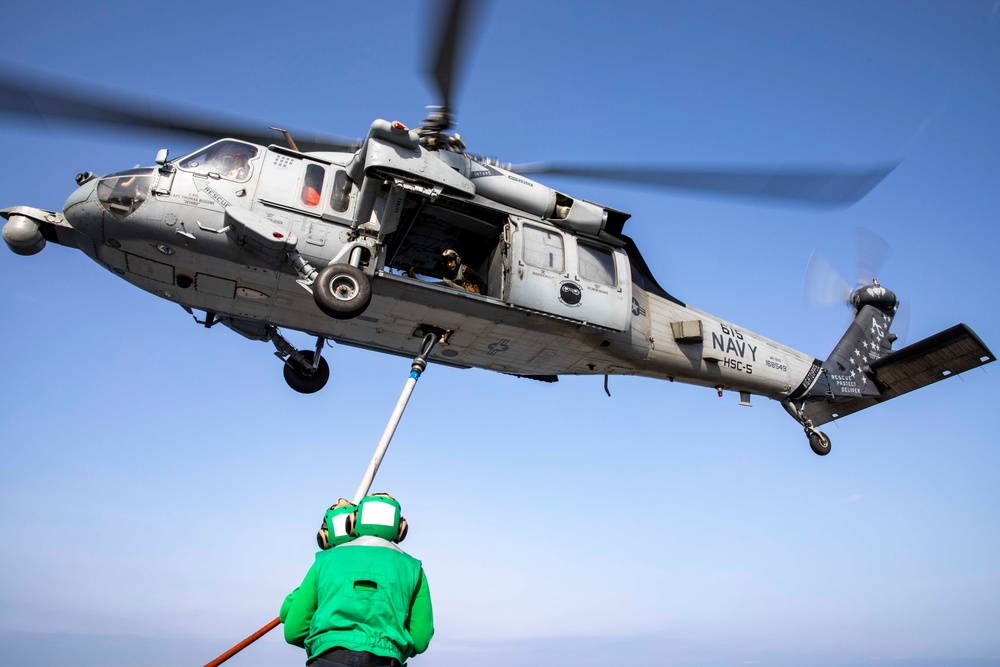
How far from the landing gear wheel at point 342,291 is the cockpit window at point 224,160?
1.66 metres

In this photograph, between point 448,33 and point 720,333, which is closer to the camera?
point 448,33

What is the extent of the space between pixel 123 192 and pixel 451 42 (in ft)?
14.3

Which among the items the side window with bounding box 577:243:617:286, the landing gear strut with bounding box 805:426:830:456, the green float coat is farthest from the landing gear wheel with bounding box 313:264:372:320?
the landing gear strut with bounding box 805:426:830:456

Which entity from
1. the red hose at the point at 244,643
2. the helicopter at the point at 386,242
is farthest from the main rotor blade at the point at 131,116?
the red hose at the point at 244,643

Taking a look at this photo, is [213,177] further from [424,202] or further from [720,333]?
[720,333]

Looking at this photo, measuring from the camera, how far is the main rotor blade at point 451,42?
6.42 m

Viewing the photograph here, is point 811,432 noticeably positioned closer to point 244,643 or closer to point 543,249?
point 543,249

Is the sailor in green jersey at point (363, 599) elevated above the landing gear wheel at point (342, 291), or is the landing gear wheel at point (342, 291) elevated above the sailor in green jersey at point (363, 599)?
the landing gear wheel at point (342, 291)

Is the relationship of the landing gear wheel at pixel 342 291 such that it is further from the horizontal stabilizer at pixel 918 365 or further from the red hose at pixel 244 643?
the horizontal stabilizer at pixel 918 365

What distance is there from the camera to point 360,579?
10.3ft

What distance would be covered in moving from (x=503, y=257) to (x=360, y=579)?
23.1 feet

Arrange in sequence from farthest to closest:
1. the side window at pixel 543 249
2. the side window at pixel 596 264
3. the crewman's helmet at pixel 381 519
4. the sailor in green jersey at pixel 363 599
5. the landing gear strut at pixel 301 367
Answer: the landing gear strut at pixel 301 367, the side window at pixel 596 264, the side window at pixel 543 249, the crewman's helmet at pixel 381 519, the sailor in green jersey at pixel 363 599

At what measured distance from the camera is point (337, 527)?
11.5ft

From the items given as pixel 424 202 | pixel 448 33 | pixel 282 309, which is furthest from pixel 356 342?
pixel 448 33
